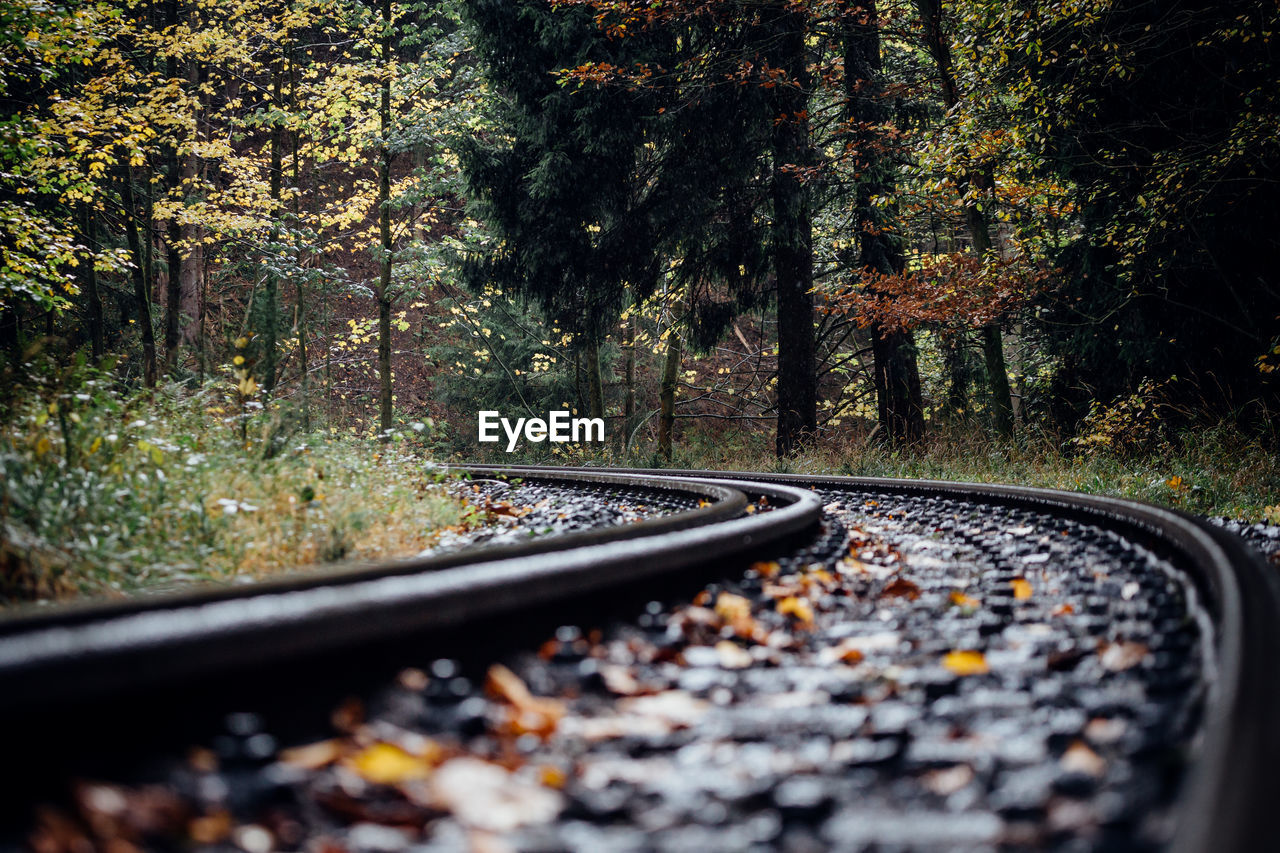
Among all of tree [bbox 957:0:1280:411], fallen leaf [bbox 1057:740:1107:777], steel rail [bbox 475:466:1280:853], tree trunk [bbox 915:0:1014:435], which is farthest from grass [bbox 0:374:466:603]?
tree trunk [bbox 915:0:1014:435]

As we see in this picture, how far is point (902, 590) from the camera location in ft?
10.4

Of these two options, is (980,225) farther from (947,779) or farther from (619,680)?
(947,779)

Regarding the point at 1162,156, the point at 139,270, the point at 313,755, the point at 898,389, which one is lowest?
the point at 313,755

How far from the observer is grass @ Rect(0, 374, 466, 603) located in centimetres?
315

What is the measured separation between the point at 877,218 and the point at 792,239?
1401 mm

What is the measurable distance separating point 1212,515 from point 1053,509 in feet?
4.29

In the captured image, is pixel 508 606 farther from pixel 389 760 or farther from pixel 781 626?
pixel 781 626

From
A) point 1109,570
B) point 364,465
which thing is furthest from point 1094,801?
point 364,465

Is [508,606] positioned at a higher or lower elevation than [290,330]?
lower

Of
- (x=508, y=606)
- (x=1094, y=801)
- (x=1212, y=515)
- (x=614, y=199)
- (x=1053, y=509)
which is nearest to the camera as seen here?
(x=1094, y=801)

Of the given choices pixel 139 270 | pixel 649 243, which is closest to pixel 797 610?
pixel 649 243

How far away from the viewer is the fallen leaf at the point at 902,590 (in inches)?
122

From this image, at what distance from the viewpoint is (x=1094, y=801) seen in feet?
4.31

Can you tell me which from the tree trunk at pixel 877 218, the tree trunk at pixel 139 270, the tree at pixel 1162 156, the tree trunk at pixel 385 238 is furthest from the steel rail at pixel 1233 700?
the tree trunk at pixel 385 238
